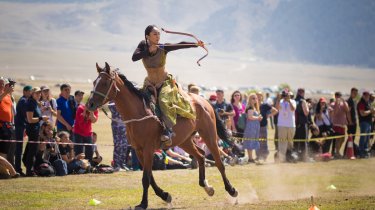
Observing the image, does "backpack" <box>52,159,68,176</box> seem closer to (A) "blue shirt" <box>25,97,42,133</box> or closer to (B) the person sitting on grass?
(A) "blue shirt" <box>25,97,42,133</box>

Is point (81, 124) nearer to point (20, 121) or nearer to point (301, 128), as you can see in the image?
point (20, 121)

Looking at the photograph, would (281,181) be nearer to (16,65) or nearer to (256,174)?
(256,174)

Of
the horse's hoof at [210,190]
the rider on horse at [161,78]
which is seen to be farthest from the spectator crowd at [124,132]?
the horse's hoof at [210,190]

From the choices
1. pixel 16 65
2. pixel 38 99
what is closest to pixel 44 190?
pixel 38 99

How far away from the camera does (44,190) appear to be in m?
17.0

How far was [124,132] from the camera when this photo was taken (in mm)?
21109

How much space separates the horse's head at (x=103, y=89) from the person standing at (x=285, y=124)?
11208 millimetres

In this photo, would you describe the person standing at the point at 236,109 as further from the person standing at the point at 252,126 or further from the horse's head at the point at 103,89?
the horse's head at the point at 103,89

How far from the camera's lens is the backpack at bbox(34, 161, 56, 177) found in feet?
62.4

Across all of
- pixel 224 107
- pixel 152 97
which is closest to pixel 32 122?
pixel 152 97

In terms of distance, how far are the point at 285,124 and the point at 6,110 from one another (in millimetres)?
9735

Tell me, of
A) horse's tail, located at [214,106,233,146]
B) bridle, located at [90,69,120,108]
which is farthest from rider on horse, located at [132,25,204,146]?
horse's tail, located at [214,106,233,146]

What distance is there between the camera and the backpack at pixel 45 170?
19.0 meters

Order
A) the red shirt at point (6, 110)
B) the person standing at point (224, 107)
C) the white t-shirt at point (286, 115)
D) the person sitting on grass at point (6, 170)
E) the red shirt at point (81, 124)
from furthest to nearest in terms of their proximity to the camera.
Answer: the white t-shirt at point (286, 115), the person standing at point (224, 107), the red shirt at point (81, 124), the red shirt at point (6, 110), the person sitting on grass at point (6, 170)
